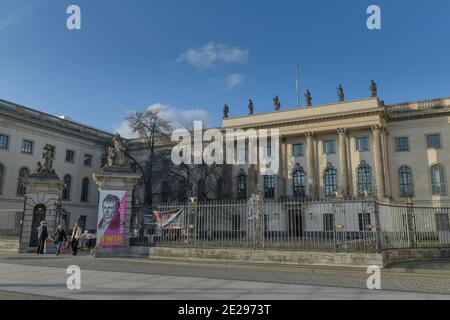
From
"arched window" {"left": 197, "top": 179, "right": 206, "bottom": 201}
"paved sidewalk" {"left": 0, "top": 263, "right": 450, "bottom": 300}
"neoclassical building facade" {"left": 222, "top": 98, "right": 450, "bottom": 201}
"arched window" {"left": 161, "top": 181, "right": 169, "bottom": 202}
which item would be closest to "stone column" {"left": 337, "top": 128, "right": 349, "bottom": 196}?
"neoclassical building facade" {"left": 222, "top": 98, "right": 450, "bottom": 201}

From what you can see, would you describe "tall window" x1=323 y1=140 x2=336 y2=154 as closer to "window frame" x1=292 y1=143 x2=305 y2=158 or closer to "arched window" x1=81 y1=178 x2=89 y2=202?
"window frame" x1=292 y1=143 x2=305 y2=158

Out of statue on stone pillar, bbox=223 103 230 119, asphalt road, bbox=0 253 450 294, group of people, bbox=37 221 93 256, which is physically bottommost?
asphalt road, bbox=0 253 450 294

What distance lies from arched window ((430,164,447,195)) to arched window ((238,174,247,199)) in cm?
2401

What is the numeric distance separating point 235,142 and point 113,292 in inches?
1786

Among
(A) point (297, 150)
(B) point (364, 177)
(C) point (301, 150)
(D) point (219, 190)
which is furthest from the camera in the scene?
(A) point (297, 150)

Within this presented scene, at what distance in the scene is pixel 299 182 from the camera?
166ft

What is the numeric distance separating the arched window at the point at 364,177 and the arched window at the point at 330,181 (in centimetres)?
316

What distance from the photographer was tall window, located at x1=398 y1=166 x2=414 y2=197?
45094 mm

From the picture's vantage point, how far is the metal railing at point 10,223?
23.8 meters

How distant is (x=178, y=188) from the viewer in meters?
49.1

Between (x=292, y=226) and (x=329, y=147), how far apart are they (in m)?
35.5

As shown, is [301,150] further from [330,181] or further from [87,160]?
[87,160]

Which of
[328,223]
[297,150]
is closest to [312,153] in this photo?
[297,150]
